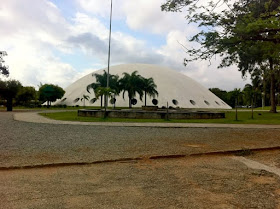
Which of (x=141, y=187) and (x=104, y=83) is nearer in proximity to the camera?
(x=141, y=187)

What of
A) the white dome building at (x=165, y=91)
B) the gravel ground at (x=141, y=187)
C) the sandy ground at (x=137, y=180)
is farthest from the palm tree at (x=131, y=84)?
the gravel ground at (x=141, y=187)

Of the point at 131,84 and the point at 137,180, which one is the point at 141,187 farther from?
the point at 131,84

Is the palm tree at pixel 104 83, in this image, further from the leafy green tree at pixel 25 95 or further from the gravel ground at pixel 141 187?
the gravel ground at pixel 141 187

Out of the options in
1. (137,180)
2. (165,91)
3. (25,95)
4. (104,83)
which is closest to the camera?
(137,180)

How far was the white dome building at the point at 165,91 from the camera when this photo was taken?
2264 inches

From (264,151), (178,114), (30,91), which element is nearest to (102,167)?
(264,151)

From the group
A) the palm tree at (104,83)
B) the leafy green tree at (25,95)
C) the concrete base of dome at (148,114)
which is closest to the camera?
the concrete base of dome at (148,114)

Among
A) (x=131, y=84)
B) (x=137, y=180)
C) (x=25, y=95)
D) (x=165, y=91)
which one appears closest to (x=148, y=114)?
(x=131, y=84)

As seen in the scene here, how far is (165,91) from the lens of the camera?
5938cm

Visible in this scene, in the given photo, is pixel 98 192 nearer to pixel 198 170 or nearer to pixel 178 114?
pixel 198 170

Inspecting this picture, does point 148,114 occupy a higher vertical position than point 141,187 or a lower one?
higher

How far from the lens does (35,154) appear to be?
7.09m

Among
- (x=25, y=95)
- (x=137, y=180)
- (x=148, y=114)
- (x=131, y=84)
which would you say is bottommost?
(x=137, y=180)

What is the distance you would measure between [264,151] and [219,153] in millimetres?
1792
